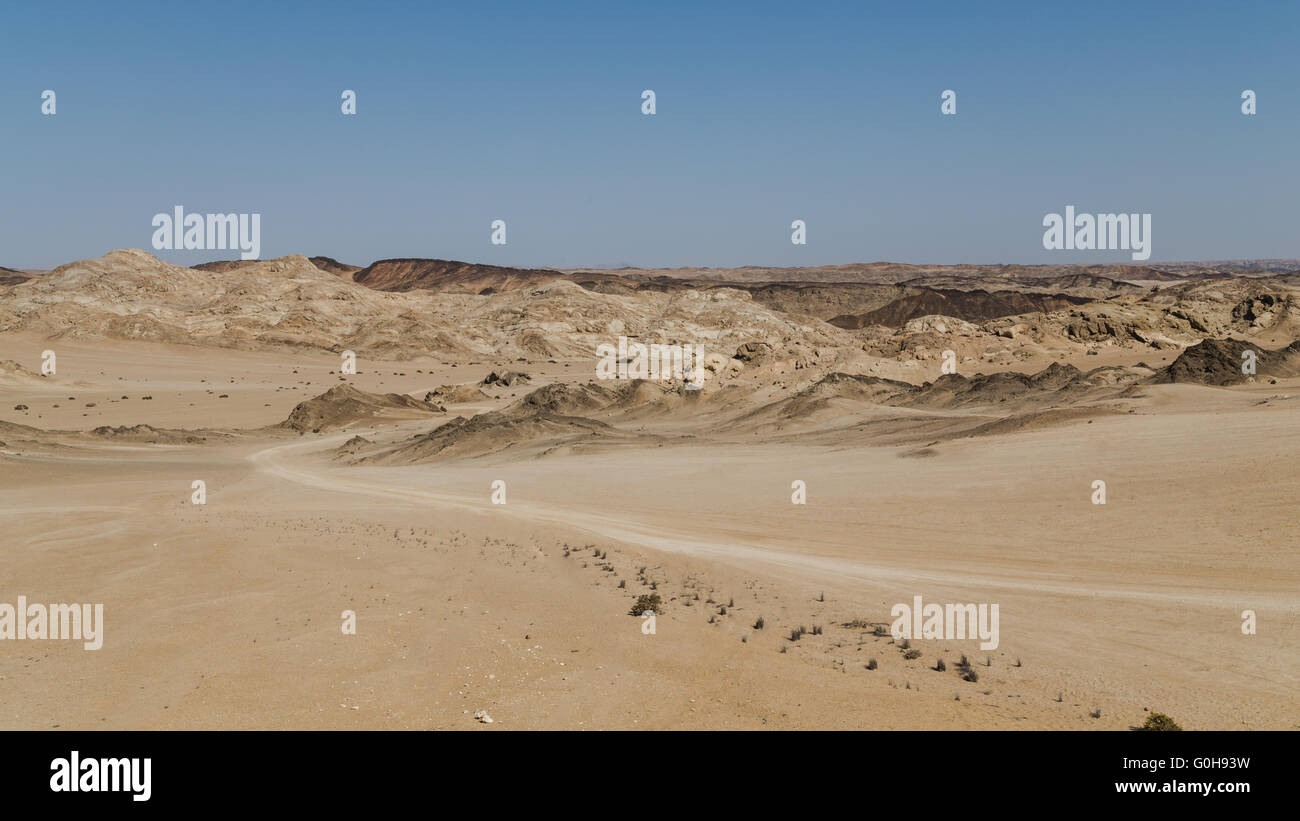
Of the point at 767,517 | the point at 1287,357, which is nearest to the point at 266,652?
the point at 767,517

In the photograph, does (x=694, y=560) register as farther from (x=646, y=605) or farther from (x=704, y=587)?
(x=646, y=605)

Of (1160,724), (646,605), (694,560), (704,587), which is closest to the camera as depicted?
(1160,724)

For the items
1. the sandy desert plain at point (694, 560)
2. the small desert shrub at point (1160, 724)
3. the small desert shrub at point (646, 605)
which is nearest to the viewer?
the small desert shrub at point (1160, 724)

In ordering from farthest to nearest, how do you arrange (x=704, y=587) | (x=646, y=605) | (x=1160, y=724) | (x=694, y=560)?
1. (x=694, y=560)
2. (x=704, y=587)
3. (x=646, y=605)
4. (x=1160, y=724)

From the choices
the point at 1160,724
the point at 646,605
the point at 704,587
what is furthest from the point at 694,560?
the point at 1160,724

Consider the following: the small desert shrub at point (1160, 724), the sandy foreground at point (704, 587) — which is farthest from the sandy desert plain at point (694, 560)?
the small desert shrub at point (1160, 724)

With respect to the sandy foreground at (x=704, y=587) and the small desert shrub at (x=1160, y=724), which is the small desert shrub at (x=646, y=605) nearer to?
the sandy foreground at (x=704, y=587)
